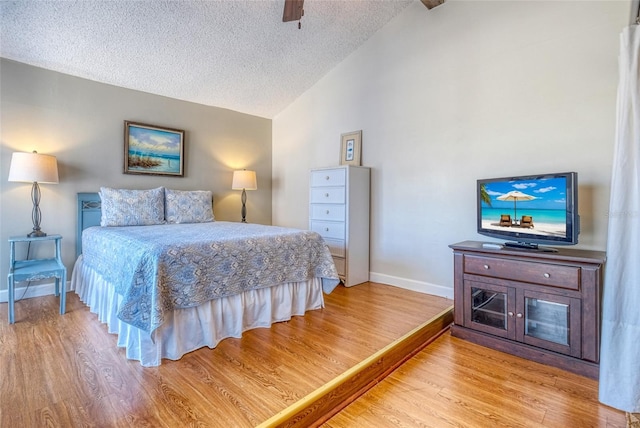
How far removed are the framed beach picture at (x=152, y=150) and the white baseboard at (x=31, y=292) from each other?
1425 millimetres

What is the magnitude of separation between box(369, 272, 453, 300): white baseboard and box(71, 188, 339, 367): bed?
111cm

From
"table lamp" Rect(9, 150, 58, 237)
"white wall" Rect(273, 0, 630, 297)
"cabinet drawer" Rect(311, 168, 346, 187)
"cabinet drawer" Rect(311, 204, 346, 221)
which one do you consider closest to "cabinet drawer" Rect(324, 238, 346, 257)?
"cabinet drawer" Rect(311, 204, 346, 221)

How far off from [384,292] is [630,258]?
214 centimetres

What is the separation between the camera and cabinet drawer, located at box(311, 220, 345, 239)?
367 cm

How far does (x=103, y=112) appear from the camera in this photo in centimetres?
351

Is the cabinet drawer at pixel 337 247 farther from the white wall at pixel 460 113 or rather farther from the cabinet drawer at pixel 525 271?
the cabinet drawer at pixel 525 271

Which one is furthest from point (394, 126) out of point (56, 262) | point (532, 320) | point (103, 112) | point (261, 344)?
point (56, 262)

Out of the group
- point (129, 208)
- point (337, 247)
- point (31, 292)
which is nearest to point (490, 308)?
point (337, 247)

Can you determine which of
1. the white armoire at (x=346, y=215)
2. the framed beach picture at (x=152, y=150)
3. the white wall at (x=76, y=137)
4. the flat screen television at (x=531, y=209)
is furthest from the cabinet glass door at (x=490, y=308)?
the framed beach picture at (x=152, y=150)

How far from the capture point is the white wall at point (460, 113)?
2.41 m

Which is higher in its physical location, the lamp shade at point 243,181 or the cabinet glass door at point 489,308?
the lamp shade at point 243,181

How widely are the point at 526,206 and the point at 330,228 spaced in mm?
2053

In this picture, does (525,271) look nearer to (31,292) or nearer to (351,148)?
(351,148)

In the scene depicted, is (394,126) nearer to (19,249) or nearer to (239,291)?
(239,291)
